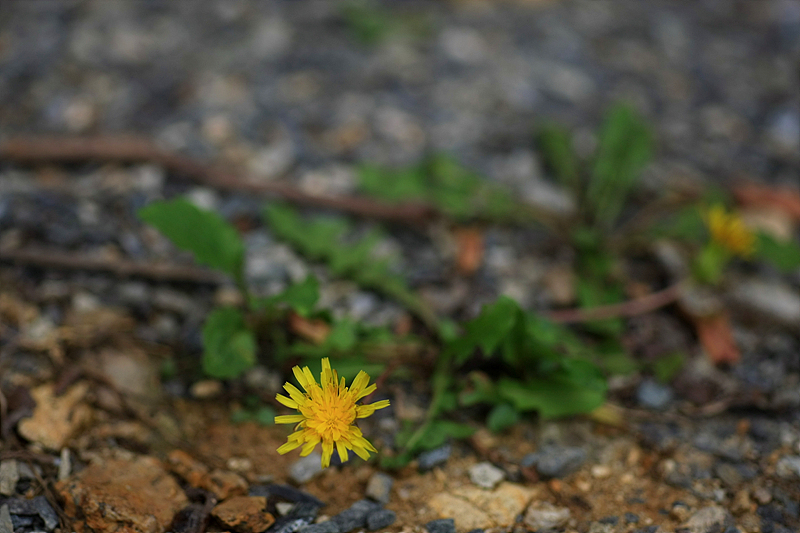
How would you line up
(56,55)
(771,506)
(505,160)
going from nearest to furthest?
(771,506)
(505,160)
(56,55)

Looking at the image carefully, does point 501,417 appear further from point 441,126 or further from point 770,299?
point 441,126

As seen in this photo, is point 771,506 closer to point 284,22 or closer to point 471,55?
point 471,55

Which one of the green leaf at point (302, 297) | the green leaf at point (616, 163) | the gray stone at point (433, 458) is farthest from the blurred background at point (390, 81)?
the gray stone at point (433, 458)

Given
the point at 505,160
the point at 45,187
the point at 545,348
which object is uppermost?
the point at 505,160

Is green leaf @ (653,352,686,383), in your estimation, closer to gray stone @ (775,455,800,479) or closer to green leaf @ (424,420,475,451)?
gray stone @ (775,455,800,479)

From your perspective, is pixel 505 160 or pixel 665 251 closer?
pixel 665 251

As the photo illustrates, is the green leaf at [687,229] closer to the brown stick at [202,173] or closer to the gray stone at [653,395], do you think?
the gray stone at [653,395]

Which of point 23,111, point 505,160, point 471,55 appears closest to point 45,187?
point 23,111
